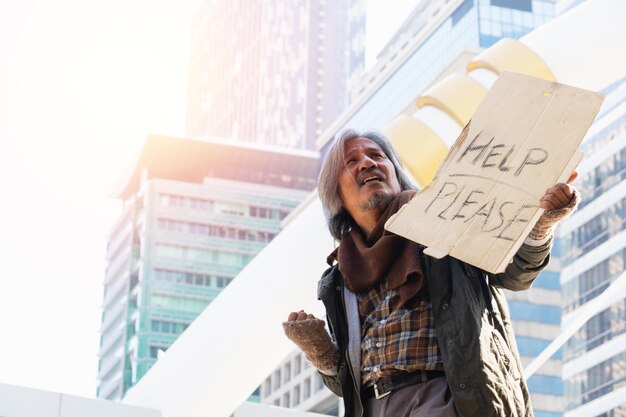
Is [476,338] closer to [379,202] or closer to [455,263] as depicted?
[455,263]

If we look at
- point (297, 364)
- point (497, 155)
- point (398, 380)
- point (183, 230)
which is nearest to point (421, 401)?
point (398, 380)

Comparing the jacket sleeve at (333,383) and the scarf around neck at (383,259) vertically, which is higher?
the scarf around neck at (383,259)

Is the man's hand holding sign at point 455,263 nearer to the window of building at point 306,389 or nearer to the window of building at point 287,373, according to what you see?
the window of building at point 306,389

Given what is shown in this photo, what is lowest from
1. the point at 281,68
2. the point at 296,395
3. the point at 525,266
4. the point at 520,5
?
the point at 525,266

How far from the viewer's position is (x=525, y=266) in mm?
2557

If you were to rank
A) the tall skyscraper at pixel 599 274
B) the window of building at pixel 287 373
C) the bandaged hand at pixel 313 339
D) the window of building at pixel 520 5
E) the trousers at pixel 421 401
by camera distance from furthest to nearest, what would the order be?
the window of building at pixel 287 373
the window of building at pixel 520 5
the tall skyscraper at pixel 599 274
the bandaged hand at pixel 313 339
the trousers at pixel 421 401

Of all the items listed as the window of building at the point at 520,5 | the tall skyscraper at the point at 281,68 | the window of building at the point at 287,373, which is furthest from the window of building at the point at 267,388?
the tall skyscraper at the point at 281,68

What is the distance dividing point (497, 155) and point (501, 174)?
2.2 inches

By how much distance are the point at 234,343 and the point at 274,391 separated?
231 feet

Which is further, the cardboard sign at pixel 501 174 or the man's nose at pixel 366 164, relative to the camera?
the man's nose at pixel 366 164

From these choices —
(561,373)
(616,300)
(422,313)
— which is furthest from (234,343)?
(561,373)

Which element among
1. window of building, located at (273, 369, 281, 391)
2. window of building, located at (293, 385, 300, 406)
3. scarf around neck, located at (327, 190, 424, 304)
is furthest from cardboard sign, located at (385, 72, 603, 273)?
window of building, located at (273, 369, 281, 391)

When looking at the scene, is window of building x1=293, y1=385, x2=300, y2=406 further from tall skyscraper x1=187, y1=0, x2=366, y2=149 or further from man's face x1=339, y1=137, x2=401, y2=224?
man's face x1=339, y1=137, x2=401, y2=224

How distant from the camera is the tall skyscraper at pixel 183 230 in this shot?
90812 millimetres
